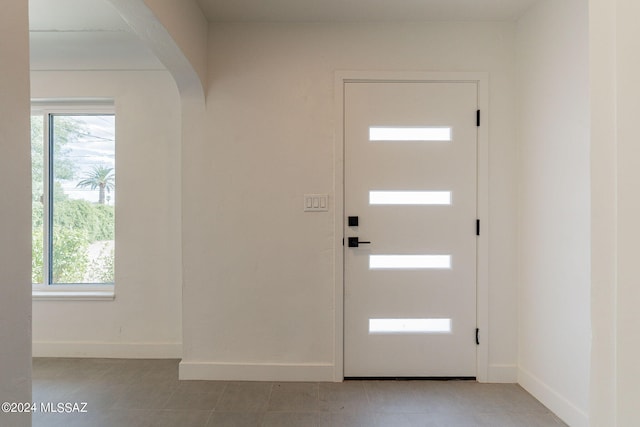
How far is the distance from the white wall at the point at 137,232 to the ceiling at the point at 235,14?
0.24 metres

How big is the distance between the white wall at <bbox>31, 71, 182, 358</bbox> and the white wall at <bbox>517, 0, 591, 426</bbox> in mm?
2740

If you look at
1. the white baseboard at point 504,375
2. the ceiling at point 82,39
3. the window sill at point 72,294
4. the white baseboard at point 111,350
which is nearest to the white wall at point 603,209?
the white baseboard at point 504,375

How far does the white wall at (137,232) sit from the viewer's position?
9.18 feet

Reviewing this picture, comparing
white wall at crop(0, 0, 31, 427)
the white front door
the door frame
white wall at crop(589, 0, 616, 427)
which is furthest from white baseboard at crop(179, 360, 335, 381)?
white wall at crop(589, 0, 616, 427)

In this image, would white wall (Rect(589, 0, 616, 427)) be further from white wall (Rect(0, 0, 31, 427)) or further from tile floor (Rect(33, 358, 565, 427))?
tile floor (Rect(33, 358, 565, 427))

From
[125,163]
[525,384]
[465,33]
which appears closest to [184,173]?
[125,163]

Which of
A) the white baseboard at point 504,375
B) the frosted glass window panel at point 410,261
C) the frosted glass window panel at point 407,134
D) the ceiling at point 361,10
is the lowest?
the white baseboard at point 504,375

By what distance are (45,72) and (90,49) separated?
18.7 inches

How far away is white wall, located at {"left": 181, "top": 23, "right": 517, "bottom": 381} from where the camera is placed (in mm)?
2418

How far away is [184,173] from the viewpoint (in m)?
2.43

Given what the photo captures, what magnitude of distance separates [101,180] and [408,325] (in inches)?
114

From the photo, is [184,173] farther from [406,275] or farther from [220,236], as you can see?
[406,275]

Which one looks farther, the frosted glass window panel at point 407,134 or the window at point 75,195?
the window at point 75,195

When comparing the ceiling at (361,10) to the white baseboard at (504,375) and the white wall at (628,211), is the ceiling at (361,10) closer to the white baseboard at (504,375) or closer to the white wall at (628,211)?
the white wall at (628,211)
